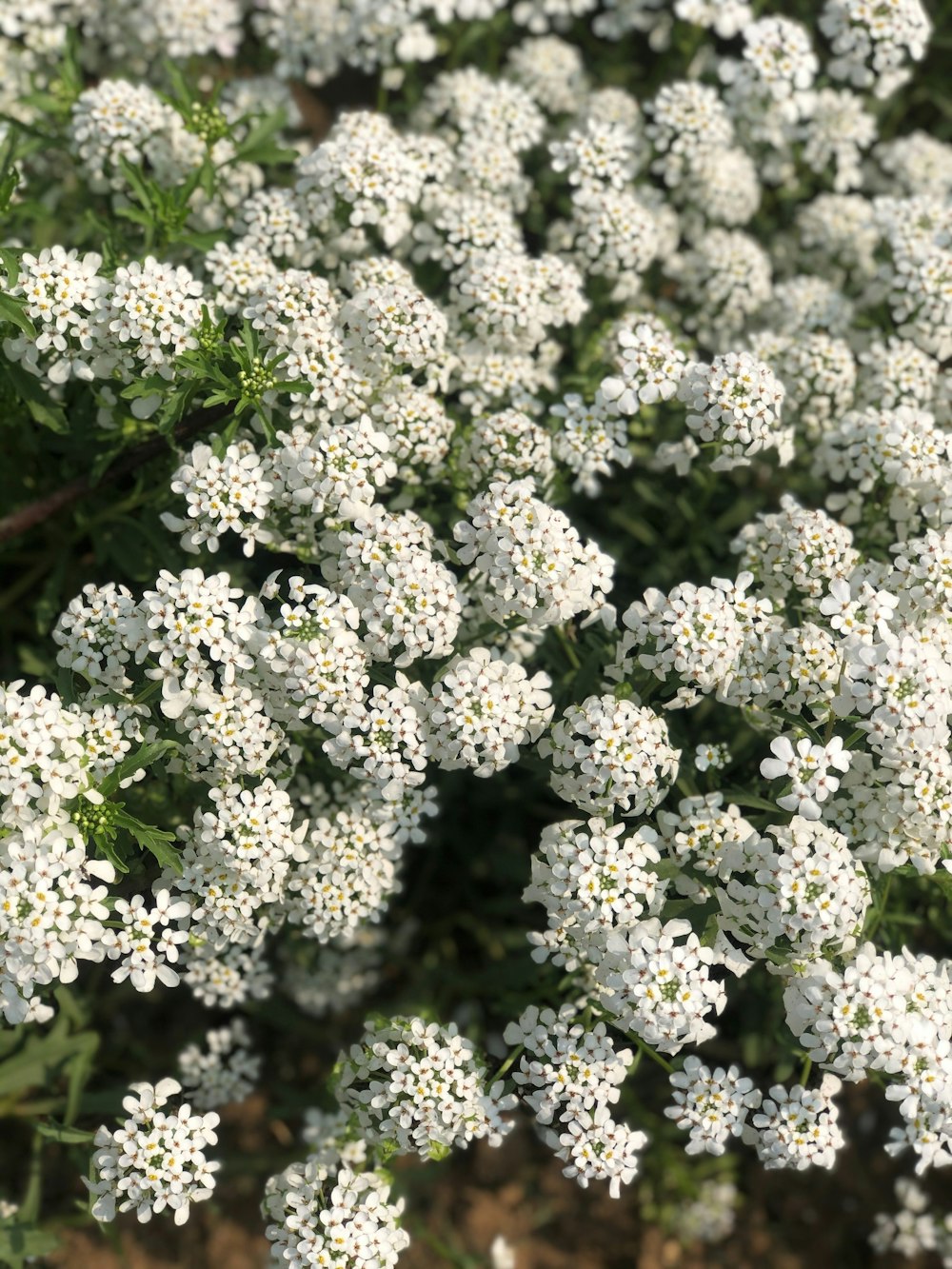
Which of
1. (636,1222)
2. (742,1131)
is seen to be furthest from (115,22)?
(636,1222)

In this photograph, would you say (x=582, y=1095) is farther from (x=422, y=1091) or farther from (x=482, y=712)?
(x=482, y=712)

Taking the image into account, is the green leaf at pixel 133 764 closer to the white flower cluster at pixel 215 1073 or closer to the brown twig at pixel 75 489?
the brown twig at pixel 75 489

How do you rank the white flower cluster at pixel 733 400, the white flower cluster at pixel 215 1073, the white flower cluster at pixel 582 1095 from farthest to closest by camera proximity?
the white flower cluster at pixel 215 1073, the white flower cluster at pixel 733 400, the white flower cluster at pixel 582 1095

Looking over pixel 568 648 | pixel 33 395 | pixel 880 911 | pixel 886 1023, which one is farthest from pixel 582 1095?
pixel 33 395

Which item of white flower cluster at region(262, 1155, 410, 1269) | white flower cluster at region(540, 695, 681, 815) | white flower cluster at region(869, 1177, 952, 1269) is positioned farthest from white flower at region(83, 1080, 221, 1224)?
white flower cluster at region(869, 1177, 952, 1269)

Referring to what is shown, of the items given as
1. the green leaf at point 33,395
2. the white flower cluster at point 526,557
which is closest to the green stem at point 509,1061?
the white flower cluster at point 526,557

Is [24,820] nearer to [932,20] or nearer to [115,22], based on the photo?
[115,22]

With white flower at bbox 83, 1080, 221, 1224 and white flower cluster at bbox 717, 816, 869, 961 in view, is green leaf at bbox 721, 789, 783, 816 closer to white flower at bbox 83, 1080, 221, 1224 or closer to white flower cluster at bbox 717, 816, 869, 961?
white flower cluster at bbox 717, 816, 869, 961

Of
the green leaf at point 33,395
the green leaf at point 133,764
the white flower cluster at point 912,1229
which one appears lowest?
the white flower cluster at point 912,1229

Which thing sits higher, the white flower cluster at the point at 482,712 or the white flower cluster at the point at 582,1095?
the white flower cluster at the point at 482,712

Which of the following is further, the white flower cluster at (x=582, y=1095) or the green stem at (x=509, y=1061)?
the green stem at (x=509, y=1061)

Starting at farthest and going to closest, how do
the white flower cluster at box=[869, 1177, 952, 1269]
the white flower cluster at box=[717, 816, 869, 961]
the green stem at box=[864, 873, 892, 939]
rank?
the white flower cluster at box=[869, 1177, 952, 1269] < the green stem at box=[864, 873, 892, 939] < the white flower cluster at box=[717, 816, 869, 961]
